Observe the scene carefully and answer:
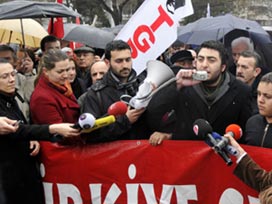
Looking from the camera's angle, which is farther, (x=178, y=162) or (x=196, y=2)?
(x=196, y=2)

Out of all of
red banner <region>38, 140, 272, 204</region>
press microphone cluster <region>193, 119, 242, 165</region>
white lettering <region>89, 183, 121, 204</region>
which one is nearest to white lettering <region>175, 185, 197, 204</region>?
red banner <region>38, 140, 272, 204</region>

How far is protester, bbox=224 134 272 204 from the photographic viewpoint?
334 centimetres

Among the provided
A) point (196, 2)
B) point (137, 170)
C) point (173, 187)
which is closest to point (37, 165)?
point (137, 170)

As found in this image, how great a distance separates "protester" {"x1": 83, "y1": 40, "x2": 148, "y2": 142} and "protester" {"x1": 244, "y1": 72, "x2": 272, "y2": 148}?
855 millimetres

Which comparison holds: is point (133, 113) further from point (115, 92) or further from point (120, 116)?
point (115, 92)

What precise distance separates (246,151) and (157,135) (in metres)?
0.74

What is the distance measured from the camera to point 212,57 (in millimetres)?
4344

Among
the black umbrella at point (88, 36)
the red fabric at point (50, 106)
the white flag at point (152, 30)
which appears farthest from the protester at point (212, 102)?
the black umbrella at point (88, 36)

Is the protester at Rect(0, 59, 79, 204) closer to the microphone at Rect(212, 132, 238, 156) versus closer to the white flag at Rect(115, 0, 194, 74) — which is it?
the microphone at Rect(212, 132, 238, 156)

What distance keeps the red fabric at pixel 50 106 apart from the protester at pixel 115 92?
0.18 m

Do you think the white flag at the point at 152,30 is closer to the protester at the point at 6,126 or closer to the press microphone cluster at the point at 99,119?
the press microphone cluster at the point at 99,119

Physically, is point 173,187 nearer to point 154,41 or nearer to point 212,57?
point 212,57

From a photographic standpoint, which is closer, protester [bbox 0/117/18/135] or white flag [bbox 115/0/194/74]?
protester [bbox 0/117/18/135]

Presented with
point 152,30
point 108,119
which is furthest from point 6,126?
point 152,30
